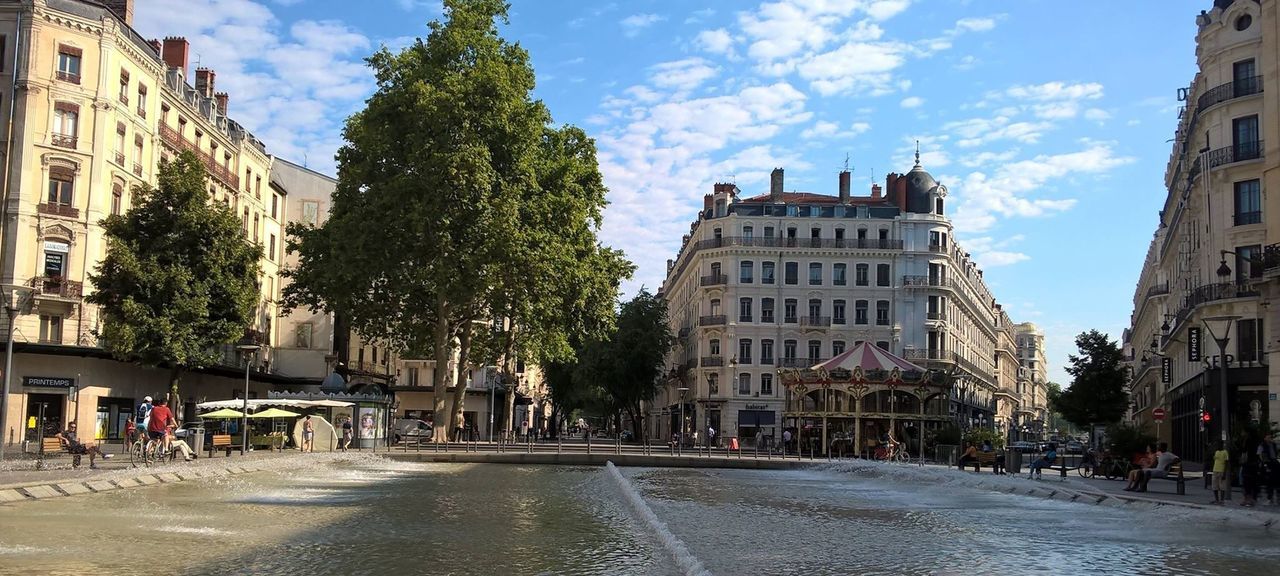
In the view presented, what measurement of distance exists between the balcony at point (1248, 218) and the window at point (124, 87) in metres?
46.3

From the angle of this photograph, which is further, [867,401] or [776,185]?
[776,185]

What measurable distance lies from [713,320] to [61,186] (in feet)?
173

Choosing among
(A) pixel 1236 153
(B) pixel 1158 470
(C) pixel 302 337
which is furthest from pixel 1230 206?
(C) pixel 302 337

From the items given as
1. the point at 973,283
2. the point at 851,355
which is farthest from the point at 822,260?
the point at 973,283

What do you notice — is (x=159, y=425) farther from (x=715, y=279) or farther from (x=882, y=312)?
(x=882, y=312)

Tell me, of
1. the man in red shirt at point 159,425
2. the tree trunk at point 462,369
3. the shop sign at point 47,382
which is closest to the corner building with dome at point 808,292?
the tree trunk at point 462,369

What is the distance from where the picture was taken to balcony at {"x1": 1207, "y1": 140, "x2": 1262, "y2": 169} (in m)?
42.8

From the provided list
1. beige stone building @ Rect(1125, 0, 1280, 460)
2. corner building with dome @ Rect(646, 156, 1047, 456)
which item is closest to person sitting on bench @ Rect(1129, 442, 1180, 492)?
beige stone building @ Rect(1125, 0, 1280, 460)

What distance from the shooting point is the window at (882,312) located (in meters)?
87.3

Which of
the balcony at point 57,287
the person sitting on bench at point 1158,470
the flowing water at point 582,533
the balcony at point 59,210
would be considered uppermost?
the balcony at point 59,210

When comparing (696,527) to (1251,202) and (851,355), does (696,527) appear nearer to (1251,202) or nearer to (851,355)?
(1251,202)

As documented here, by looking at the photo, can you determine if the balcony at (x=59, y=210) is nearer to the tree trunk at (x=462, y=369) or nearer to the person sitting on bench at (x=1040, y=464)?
the tree trunk at (x=462, y=369)

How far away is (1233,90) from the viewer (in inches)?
1730

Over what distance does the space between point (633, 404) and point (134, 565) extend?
258 ft
